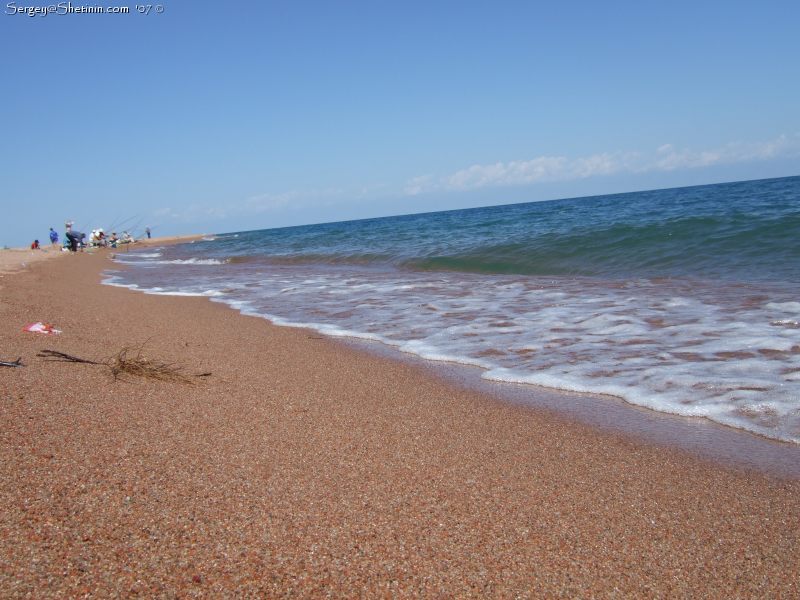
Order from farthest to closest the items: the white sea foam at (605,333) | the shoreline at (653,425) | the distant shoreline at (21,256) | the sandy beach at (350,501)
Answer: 1. the distant shoreline at (21,256)
2. the white sea foam at (605,333)
3. the shoreline at (653,425)
4. the sandy beach at (350,501)

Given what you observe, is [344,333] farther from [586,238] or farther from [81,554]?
[586,238]

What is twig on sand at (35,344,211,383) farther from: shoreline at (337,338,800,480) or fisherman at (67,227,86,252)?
fisherman at (67,227,86,252)

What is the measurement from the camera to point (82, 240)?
30078mm

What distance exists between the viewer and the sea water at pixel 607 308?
377 cm

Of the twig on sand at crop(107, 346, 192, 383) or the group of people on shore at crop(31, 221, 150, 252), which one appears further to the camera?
the group of people on shore at crop(31, 221, 150, 252)

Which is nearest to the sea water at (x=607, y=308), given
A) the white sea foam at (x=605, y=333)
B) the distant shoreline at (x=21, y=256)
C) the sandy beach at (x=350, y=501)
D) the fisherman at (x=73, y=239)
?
the white sea foam at (x=605, y=333)

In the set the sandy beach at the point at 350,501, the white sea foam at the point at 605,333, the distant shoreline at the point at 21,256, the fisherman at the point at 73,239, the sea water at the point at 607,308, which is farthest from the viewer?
the fisherman at the point at 73,239

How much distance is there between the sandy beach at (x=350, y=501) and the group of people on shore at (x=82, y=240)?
92.3 feet

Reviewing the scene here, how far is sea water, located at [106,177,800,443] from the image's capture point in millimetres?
3771

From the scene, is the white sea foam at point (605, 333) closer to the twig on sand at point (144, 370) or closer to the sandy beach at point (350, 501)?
the sandy beach at point (350, 501)

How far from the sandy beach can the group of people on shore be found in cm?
2812

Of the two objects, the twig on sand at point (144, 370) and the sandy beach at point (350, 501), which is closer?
the sandy beach at point (350, 501)

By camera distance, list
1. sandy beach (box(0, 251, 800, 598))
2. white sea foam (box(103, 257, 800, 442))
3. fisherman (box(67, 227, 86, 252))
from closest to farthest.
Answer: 1. sandy beach (box(0, 251, 800, 598))
2. white sea foam (box(103, 257, 800, 442))
3. fisherman (box(67, 227, 86, 252))

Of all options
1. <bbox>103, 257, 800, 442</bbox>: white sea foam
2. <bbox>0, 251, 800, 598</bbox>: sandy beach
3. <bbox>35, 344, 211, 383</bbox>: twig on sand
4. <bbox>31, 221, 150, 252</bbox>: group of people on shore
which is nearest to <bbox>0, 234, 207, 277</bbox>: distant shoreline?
<bbox>31, 221, 150, 252</bbox>: group of people on shore
